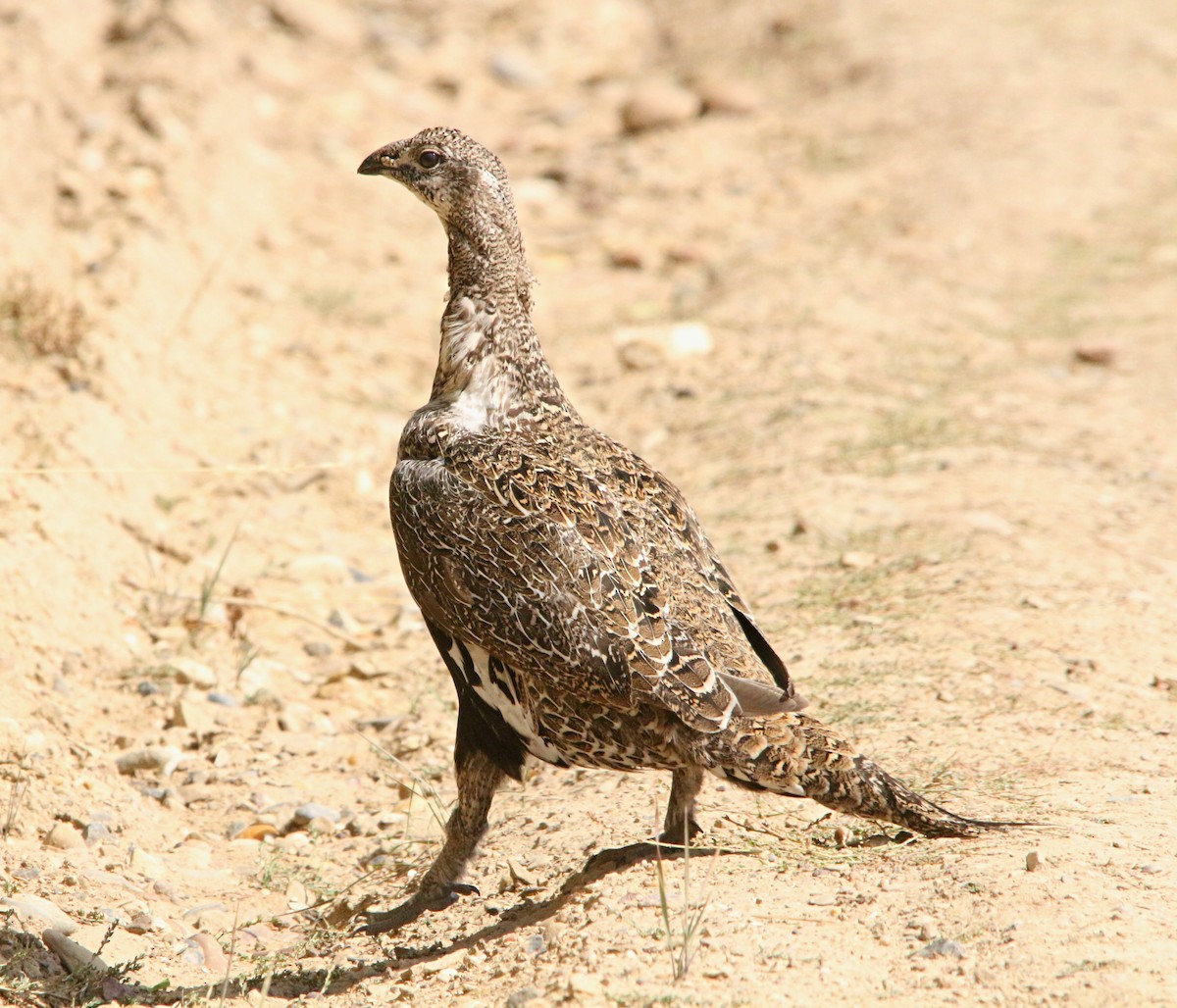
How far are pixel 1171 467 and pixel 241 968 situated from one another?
5.78 meters

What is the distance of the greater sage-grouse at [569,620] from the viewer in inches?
183

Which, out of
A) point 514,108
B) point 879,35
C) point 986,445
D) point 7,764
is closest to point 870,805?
point 7,764

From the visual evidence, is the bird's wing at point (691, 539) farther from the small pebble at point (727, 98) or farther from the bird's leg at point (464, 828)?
the small pebble at point (727, 98)

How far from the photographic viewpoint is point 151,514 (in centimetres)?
781

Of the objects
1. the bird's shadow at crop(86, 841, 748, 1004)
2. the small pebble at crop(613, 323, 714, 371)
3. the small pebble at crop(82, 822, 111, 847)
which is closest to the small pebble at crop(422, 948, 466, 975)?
the bird's shadow at crop(86, 841, 748, 1004)

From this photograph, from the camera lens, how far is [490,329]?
564cm

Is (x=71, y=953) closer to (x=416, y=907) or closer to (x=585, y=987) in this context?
(x=416, y=907)

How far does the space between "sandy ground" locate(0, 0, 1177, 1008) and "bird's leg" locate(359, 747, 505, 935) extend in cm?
11

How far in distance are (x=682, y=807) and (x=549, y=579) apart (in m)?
0.88

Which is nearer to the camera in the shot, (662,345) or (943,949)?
(943,949)

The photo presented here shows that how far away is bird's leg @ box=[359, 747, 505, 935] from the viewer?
5.21 metres

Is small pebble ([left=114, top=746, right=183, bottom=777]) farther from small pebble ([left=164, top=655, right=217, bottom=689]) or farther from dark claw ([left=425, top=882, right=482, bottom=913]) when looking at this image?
dark claw ([left=425, top=882, right=482, bottom=913])

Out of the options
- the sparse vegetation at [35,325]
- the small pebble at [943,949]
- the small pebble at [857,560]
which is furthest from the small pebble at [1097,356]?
the small pebble at [943,949]

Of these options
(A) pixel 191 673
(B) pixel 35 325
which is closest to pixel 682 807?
(A) pixel 191 673
